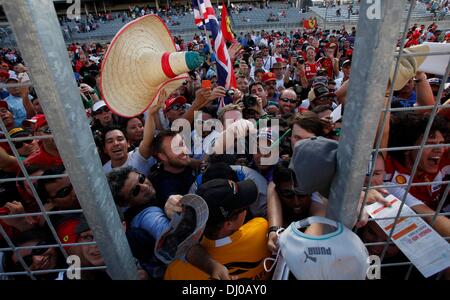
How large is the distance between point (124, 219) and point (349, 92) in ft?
5.66

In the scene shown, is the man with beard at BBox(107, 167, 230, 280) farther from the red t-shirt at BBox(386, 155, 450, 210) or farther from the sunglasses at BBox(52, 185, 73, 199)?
the red t-shirt at BBox(386, 155, 450, 210)

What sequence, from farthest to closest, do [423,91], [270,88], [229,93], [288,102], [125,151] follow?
[270,88] < [288,102] < [229,93] < [125,151] < [423,91]

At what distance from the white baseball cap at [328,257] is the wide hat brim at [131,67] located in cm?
141

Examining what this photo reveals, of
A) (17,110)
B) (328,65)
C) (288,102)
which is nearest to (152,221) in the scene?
(288,102)

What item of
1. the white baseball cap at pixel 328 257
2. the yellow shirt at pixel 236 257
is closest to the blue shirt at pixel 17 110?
the yellow shirt at pixel 236 257

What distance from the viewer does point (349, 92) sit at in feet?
2.97

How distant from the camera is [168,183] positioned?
2.38 metres

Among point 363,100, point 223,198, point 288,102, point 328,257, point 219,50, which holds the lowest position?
point 288,102

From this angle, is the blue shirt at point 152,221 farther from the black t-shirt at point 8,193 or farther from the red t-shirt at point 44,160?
the black t-shirt at point 8,193

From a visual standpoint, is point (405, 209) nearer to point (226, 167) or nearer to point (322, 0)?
point (226, 167)

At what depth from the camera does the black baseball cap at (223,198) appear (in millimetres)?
1566

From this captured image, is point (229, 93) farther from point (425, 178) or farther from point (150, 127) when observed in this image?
point (425, 178)

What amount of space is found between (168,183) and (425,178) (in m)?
1.87
